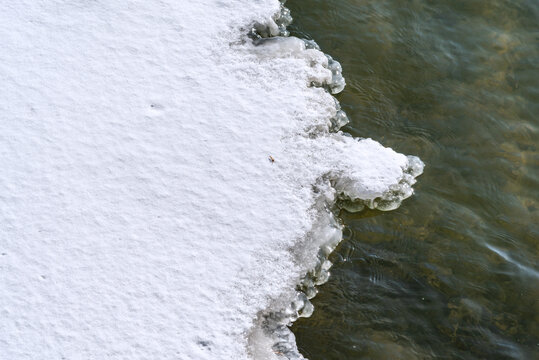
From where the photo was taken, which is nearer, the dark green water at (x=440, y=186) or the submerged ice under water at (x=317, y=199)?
the submerged ice under water at (x=317, y=199)

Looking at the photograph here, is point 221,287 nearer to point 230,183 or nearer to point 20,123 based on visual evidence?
point 230,183

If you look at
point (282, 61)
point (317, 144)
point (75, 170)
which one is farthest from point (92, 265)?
point (282, 61)

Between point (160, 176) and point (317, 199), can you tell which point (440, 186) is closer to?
point (317, 199)

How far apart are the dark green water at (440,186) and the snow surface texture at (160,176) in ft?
0.73

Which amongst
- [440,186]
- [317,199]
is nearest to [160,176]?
[317,199]

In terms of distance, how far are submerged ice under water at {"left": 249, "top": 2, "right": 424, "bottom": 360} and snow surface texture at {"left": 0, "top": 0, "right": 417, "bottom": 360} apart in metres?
0.01

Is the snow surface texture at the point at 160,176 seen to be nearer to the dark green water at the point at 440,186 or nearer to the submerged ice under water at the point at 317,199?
the submerged ice under water at the point at 317,199

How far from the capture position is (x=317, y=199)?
3201 millimetres

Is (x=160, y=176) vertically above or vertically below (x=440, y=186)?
below

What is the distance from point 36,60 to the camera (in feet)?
11.5

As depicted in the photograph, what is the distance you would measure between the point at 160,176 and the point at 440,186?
62.8 inches

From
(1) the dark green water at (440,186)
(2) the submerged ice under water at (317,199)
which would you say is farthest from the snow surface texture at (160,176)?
(1) the dark green water at (440,186)

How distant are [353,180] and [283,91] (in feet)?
2.40

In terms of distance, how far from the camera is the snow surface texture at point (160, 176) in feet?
8.55
